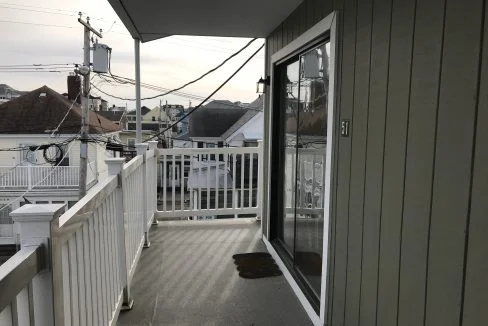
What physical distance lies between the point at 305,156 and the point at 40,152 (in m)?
13.9

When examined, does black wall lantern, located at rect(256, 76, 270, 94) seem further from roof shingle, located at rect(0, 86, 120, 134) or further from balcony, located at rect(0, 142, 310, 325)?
roof shingle, located at rect(0, 86, 120, 134)

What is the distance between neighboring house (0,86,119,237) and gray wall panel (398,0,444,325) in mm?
12675

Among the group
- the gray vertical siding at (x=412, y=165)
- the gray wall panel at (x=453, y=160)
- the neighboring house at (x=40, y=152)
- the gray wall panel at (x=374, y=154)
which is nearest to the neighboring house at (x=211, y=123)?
the neighboring house at (x=40, y=152)

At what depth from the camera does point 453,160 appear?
3.91 ft

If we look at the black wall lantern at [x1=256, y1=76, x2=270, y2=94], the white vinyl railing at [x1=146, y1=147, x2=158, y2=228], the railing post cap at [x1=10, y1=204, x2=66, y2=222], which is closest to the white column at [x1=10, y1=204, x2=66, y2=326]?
the railing post cap at [x1=10, y1=204, x2=66, y2=222]

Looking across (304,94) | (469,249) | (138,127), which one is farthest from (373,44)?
(138,127)

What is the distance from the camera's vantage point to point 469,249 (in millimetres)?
1121

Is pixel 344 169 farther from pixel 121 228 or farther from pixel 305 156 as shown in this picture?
pixel 121 228

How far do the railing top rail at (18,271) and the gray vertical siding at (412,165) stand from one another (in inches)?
47.9

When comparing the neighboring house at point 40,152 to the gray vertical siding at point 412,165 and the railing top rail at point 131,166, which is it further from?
the gray vertical siding at point 412,165

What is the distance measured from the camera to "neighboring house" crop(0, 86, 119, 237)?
44.7 ft

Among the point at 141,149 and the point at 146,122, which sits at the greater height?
the point at 146,122

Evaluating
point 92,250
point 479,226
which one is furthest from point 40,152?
point 479,226

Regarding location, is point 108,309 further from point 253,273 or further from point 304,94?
point 304,94
